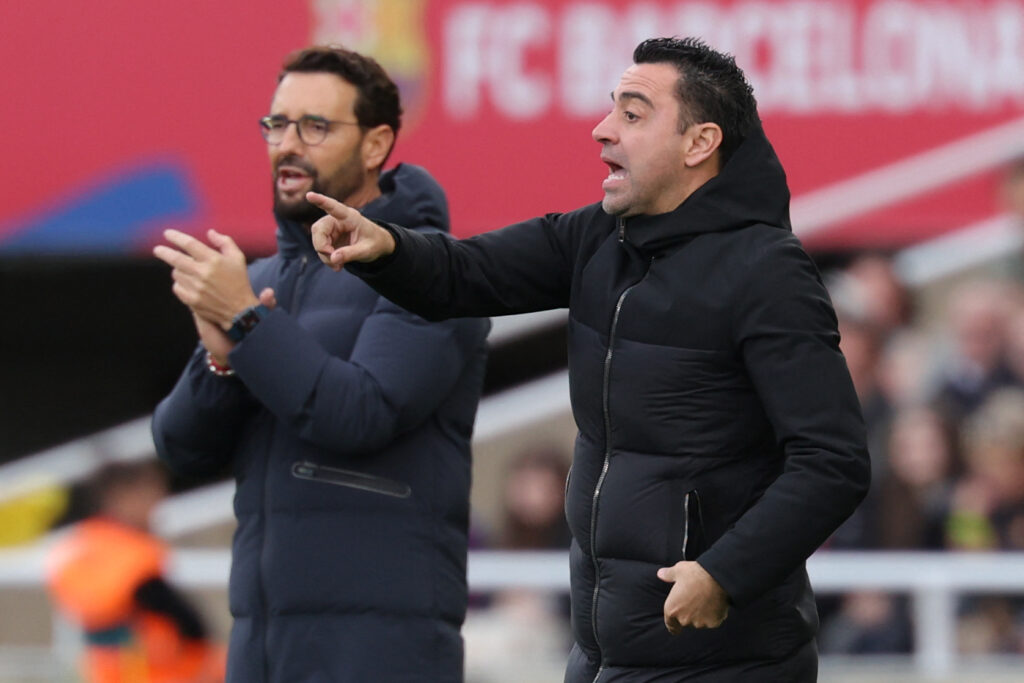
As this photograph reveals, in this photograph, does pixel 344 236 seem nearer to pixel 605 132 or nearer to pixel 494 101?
pixel 605 132

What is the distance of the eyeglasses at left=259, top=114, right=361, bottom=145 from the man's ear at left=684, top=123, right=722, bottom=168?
90 centimetres

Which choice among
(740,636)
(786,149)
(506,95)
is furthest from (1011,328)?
(740,636)

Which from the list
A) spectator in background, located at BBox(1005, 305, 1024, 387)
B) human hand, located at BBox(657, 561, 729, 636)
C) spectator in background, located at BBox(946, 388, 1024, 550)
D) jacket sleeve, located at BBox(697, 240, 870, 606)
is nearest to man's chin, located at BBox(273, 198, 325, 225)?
jacket sleeve, located at BBox(697, 240, 870, 606)

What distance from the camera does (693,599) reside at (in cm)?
264

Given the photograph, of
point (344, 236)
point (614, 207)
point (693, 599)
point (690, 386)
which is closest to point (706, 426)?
point (690, 386)

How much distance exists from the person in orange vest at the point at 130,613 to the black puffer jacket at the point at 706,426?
260 cm

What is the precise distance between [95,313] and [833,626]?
12.9 feet

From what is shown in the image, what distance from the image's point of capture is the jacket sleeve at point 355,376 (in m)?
3.17

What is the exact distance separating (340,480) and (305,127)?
0.73m

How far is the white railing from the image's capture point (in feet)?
21.3

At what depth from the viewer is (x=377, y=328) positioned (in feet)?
11.0

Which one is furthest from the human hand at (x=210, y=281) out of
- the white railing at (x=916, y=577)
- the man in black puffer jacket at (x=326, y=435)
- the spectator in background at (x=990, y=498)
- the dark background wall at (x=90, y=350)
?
the dark background wall at (x=90, y=350)

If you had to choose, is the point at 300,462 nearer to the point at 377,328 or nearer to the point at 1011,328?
the point at 377,328

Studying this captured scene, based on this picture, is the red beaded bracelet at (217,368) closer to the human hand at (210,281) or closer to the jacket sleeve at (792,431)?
the human hand at (210,281)
